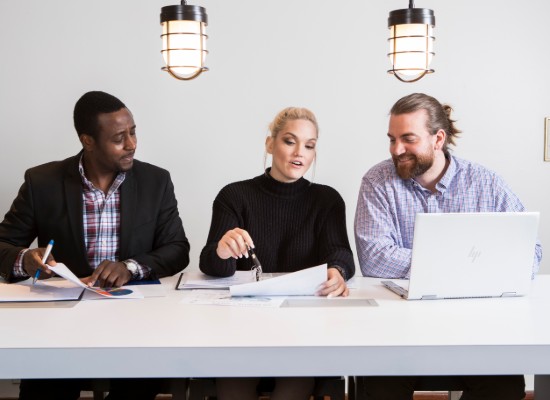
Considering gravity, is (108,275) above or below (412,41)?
below

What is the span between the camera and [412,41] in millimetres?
2172

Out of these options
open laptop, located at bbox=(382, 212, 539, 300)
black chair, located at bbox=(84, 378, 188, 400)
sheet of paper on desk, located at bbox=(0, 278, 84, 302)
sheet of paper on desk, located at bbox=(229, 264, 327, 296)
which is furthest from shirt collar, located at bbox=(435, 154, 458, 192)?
sheet of paper on desk, located at bbox=(0, 278, 84, 302)

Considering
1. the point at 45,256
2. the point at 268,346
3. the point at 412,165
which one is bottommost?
the point at 268,346

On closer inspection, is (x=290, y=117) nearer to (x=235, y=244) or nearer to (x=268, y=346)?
(x=235, y=244)

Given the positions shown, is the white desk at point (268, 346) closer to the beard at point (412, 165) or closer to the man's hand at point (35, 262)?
the man's hand at point (35, 262)

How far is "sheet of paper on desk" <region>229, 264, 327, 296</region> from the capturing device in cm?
221

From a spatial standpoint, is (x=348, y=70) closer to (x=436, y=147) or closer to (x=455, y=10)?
(x=455, y=10)

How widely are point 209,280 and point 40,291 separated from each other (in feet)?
1.77

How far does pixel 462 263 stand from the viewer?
6.96ft

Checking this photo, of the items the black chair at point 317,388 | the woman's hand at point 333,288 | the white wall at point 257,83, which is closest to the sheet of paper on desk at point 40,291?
the black chair at point 317,388

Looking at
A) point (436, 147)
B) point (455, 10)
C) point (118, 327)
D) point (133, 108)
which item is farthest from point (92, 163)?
point (455, 10)

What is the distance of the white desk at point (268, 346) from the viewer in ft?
5.53

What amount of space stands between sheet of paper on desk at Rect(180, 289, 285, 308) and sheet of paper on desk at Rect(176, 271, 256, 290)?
0.08 meters

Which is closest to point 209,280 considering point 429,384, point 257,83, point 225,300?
point 225,300
